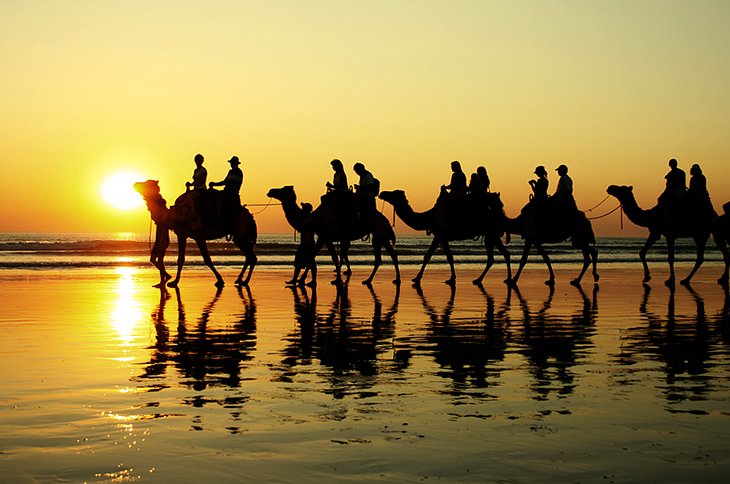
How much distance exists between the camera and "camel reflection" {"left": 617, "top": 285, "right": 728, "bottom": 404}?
8422mm

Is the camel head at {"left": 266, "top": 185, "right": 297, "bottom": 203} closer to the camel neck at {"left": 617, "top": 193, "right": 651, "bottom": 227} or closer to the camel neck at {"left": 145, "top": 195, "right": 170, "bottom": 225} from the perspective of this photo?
the camel neck at {"left": 145, "top": 195, "right": 170, "bottom": 225}

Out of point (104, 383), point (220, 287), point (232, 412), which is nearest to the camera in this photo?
point (232, 412)

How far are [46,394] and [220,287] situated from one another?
15259mm

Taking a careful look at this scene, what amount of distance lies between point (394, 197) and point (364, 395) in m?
18.9

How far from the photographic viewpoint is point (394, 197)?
87.8 ft

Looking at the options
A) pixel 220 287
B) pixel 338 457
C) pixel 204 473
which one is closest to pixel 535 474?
pixel 338 457

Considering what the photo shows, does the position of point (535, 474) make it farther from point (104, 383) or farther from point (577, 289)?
point (577, 289)

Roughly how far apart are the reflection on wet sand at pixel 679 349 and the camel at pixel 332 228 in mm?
8701

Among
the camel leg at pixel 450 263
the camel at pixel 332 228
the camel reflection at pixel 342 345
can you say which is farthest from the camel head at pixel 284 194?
the camel reflection at pixel 342 345

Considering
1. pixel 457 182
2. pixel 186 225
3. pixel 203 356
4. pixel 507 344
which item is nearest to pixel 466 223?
pixel 457 182

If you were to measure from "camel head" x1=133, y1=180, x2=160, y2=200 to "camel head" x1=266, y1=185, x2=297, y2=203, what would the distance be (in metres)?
2.64

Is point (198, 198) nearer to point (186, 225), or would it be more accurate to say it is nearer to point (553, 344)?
point (186, 225)

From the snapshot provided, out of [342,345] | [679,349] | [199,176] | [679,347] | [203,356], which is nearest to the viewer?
[203,356]

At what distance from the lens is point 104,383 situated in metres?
8.49
